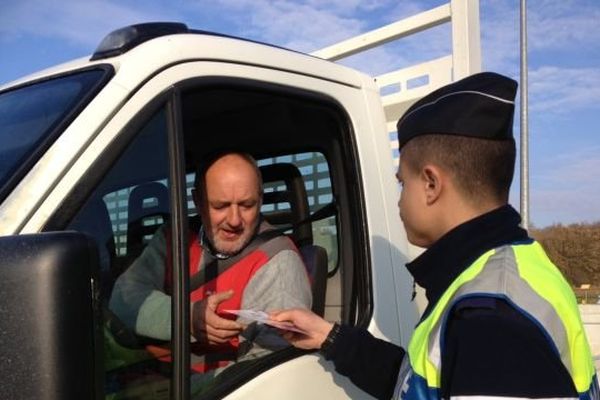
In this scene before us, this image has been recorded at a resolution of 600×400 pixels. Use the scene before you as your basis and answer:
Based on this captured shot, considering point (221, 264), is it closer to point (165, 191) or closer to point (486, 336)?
point (165, 191)

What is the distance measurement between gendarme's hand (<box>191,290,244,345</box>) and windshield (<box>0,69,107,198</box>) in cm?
63

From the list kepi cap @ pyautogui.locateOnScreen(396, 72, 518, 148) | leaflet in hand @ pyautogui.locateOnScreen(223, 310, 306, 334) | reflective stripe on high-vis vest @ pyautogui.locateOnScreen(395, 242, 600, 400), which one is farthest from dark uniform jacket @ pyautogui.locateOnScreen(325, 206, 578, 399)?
leaflet in hand @ pyautogui.locateOnScreen(223, 310, 306, 334)

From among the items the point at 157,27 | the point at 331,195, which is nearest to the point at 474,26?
the point at 331,195

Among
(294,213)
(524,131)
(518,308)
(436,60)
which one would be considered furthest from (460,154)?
(524,131)

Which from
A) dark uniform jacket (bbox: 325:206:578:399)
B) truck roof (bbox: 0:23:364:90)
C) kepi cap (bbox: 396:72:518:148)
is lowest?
dark uniform jacket (bbox: 325:206:578:399)

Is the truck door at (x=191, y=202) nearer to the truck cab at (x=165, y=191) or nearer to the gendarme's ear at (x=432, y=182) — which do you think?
the truck cab at (x=165, y=191)

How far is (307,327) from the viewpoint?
6.04 ft

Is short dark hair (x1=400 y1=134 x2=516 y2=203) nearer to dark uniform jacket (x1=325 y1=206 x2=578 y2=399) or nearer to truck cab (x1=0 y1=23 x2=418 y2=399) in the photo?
dark uniform jacket (x1=325 y1=206 x2=578 y2=399)

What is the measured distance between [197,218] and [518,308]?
128cm

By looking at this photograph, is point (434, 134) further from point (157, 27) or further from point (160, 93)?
point (157, 27)

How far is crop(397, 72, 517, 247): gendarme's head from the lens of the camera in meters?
1.36

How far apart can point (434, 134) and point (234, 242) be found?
3.04 feet

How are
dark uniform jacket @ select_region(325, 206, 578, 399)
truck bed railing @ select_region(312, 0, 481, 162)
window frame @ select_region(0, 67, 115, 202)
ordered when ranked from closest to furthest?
dark uniform jacket @ select_region(325, 206, 578, 399)
window frame @ select_region(0, 67, 115, 202)
truck bed railing @ select_region(312, 0, 481, 162)

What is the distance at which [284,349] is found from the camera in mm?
1896
